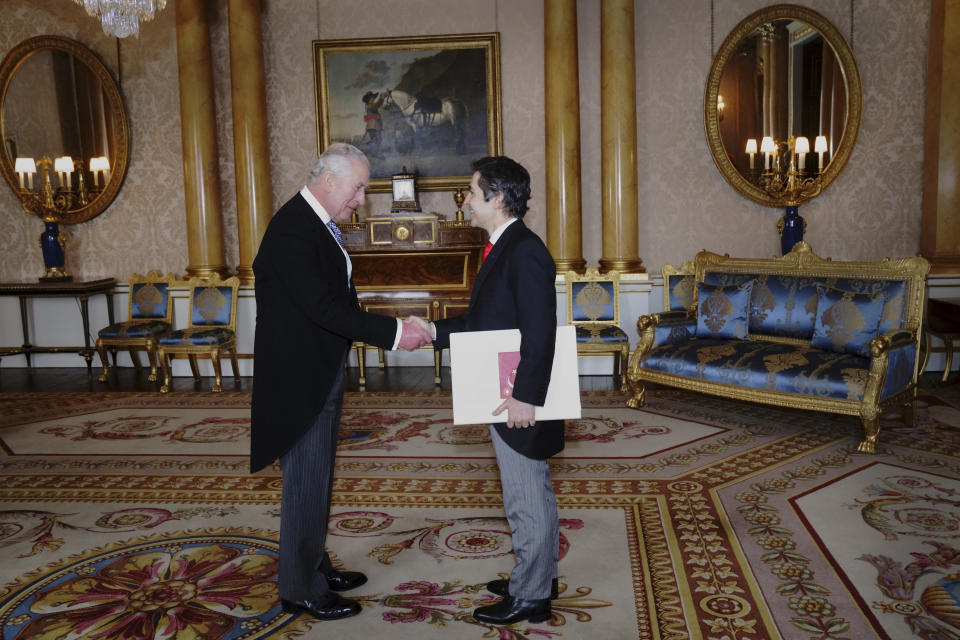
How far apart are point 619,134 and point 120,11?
3.90m

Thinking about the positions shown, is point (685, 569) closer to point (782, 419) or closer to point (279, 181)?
point (782, 419)

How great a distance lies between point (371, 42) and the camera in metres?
6.99

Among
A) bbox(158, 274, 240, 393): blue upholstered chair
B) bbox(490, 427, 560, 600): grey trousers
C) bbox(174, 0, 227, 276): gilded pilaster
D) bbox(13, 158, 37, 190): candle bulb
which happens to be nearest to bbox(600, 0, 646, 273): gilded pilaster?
bbox(158, 274, 240, 393): blue upholstered chair

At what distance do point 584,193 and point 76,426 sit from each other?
15.0ft

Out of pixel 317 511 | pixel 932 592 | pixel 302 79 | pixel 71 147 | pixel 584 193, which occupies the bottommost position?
pixel 932 592

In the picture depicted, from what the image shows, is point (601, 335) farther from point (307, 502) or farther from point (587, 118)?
point (307, 502)

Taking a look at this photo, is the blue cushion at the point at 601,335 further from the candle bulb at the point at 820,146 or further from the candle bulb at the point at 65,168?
the candle bulb at the point at 65,168

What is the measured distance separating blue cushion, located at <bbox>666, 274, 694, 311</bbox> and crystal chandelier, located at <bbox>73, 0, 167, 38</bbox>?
4156 mm

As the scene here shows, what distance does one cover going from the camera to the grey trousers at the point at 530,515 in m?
2.29

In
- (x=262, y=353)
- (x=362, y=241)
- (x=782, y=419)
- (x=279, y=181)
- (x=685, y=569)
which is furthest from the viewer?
(x=279, y=181)

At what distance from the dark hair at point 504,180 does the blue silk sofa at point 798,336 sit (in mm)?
2947

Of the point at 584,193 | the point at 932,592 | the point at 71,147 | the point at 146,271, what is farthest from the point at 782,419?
the point at 71,147

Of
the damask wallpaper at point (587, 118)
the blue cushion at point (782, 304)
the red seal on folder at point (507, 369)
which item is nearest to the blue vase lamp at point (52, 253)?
the damask wallpaper at point (587, 118)

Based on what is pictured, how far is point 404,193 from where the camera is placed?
22.2 feet
